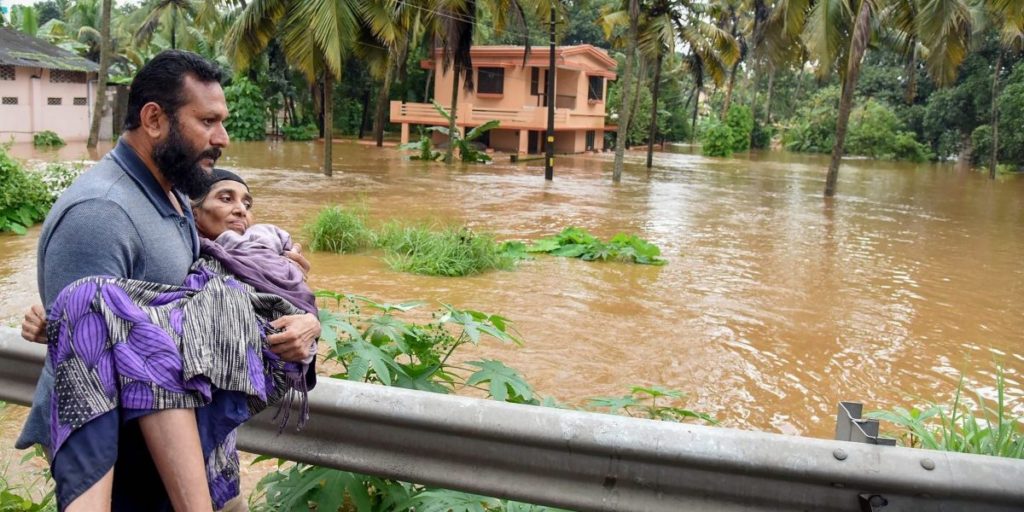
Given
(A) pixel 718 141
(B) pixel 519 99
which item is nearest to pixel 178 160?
(B) pixel 519 99

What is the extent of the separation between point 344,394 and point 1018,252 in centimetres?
1494

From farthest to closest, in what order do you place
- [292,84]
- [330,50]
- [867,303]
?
[292,84], [330,50], [867,303]

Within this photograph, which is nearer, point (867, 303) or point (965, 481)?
point (965, 481)

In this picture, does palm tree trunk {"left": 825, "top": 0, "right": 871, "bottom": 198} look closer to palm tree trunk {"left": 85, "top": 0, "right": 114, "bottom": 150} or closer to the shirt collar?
the shirt collar

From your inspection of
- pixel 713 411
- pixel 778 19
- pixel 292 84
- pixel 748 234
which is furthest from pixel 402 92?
pixel 713 411

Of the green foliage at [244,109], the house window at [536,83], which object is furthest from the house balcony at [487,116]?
the green foliage at [244,109]

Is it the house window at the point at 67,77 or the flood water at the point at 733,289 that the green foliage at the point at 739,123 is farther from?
the house window at the point at 67,77

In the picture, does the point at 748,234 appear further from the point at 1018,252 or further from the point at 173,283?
the point at 173,283

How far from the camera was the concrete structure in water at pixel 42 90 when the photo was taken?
93.2 feet

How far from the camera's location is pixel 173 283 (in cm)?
202

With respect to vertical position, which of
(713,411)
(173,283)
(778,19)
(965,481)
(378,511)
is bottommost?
(713,411)

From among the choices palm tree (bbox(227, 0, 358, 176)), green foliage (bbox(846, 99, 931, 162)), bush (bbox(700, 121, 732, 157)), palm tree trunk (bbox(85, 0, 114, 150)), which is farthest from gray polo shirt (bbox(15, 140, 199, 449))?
green foliage (bbox(846, 99, 931, 162))

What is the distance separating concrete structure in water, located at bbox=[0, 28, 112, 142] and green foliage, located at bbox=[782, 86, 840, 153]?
34871 millimetres

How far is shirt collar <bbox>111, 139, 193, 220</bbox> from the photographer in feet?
6.66
